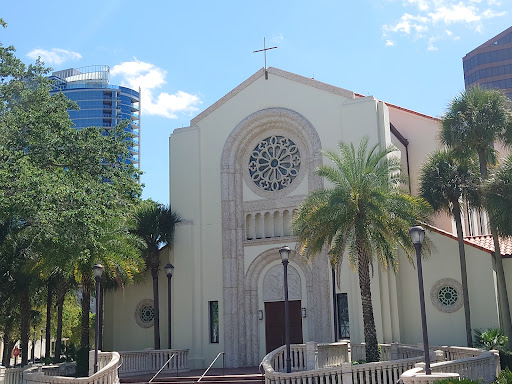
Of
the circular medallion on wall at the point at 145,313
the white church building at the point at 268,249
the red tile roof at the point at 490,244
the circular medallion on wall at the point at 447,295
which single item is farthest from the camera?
the circular medallion on wall at the point at 145,313

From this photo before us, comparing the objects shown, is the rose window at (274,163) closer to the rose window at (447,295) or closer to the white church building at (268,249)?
the white church building at (268,249)

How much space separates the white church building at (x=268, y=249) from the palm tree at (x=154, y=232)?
52 cm

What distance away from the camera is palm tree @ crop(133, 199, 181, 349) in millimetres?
30891

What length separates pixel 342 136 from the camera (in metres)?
29.2

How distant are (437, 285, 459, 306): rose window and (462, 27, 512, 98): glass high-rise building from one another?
77291 mm

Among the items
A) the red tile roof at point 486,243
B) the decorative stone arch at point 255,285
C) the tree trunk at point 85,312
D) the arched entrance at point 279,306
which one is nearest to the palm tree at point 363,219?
the red tile roof at point 486,243

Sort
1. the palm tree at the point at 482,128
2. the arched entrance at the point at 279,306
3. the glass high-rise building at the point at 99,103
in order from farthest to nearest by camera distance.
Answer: the glass high-rise building at the point at 99,103 < the arched entrance at the point at 279,306 < the palm tree at the point at 482,128

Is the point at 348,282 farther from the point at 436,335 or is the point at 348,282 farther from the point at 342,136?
the point at 342,136

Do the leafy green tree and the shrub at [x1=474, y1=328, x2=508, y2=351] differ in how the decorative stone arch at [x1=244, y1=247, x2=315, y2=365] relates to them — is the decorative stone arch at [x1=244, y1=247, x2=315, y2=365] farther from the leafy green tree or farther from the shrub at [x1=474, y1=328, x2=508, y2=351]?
the shrub at [x1=474, y1=328, x2=508, y2=351]

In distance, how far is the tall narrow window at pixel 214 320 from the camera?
30.3m

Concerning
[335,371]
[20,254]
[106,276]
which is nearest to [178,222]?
[106,276]

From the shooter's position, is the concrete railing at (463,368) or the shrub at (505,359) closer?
the concrete railing at (463,368)

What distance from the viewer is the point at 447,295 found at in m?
27.0

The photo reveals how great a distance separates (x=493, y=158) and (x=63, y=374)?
59.6 feet
